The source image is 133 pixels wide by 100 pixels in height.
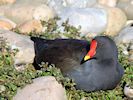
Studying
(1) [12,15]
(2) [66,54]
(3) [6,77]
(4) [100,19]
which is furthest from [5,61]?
(4) [100,19]

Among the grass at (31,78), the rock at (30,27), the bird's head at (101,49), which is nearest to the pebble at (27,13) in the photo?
the rock at (30,27)

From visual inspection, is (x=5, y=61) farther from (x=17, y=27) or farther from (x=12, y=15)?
(x=12, y=15)

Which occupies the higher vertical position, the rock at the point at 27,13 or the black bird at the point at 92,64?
the rock at the point at 27,13

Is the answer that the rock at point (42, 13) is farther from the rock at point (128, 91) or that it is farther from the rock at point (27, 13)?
the rock at point (128, 91)

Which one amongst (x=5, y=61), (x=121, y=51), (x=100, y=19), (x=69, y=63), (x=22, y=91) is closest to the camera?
(x=22, y=91)

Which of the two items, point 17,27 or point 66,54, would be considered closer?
point 66,54

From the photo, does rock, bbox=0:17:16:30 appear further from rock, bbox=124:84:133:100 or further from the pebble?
rock, bbox=124:84:133:100

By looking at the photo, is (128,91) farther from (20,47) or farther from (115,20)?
(115,20)
